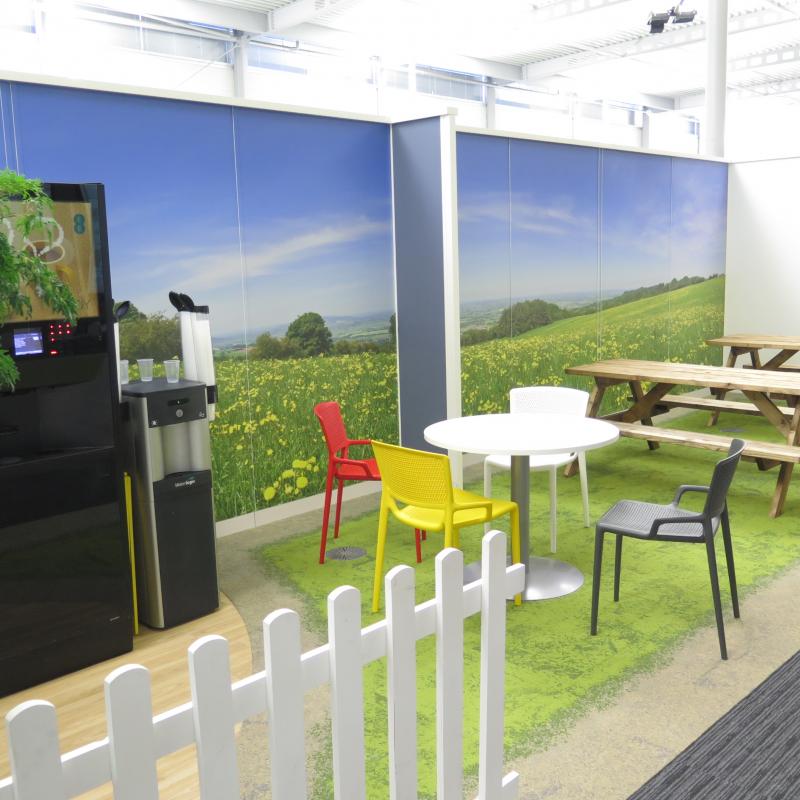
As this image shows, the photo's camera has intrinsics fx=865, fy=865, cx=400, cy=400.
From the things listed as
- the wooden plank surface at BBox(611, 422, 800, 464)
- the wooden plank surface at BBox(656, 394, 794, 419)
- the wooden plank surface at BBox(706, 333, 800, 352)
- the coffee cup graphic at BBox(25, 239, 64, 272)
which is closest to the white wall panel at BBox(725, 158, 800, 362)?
the wooden plank surface at BBox(706, 333, 800, 352)

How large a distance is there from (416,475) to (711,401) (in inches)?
159

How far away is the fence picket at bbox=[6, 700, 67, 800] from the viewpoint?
1350 mm

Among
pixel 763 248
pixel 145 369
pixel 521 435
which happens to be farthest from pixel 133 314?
pixel 763 248

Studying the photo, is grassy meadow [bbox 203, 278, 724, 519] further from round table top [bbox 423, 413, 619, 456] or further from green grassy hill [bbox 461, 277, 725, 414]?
round table top [bbox 423, 413, 619, 456]

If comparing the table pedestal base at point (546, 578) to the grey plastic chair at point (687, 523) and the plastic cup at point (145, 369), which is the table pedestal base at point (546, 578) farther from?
the plastic cup at point (145, 369)

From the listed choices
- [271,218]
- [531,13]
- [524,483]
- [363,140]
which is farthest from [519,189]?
[531,13]

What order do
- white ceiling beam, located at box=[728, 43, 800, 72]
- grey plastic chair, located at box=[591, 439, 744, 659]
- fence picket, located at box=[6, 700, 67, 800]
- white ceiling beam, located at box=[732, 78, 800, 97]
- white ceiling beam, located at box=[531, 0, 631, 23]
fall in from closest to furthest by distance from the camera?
1. fence picket, located at box=[6, 700, 67, 800]
2. grey plastic chair, located at box=[591, 439, 744, 659]
3. white ceiling beam, located at box=[531, 0, 631, 23]
4. white ceiling beam, located at box=[728, 43, 800, 72]
5. white ceiling beam, located at box=[732, 78, 800, 97]

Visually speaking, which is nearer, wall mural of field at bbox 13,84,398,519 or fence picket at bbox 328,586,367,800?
fence picket at bbox 328,586,367,800

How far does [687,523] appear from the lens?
12.1 ft

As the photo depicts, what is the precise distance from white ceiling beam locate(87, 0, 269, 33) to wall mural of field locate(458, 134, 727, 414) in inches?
183

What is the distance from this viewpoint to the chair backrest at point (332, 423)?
4844 millimetres

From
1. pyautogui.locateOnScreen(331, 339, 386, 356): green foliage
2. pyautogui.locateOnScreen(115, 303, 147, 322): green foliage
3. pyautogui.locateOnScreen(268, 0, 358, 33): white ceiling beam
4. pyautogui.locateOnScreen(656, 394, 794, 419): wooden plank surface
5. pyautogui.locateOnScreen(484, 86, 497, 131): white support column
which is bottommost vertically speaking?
pyautogui.locateOnScreen(656, 394, 794, 419): wooden plank surface

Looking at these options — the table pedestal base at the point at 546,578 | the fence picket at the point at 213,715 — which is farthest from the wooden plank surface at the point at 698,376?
the fence picket at the point at 213,715

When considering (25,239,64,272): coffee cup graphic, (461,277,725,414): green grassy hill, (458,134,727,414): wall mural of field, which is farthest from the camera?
(461,277,725,414): green grassy hill
